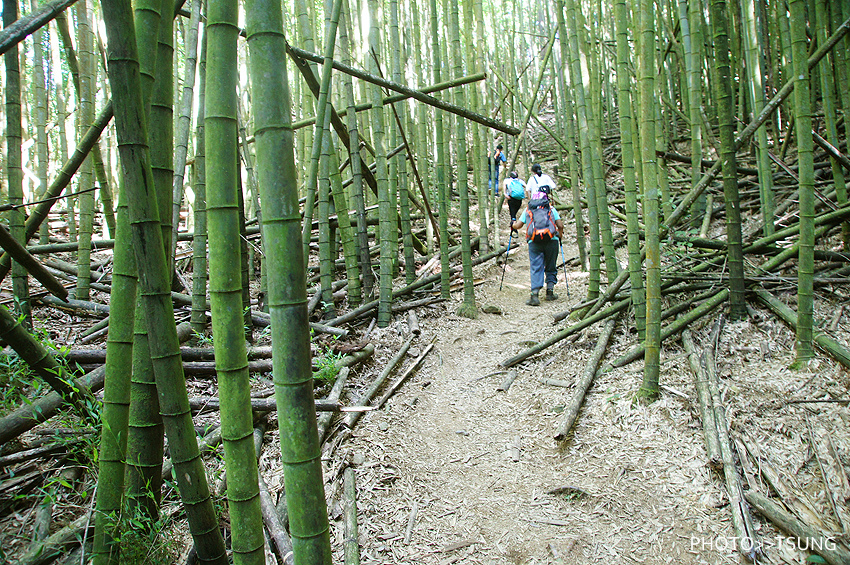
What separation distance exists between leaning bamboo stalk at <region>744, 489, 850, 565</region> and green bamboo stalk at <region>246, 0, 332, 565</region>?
6.33 feet

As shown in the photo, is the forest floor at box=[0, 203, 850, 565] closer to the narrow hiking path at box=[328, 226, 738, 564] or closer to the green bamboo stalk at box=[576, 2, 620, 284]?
the narrow hiking path at box=[328, 226, 738, 564]

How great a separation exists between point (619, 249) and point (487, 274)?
2.00 meters

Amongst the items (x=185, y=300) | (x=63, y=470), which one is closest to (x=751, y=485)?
(x=63, y=470)

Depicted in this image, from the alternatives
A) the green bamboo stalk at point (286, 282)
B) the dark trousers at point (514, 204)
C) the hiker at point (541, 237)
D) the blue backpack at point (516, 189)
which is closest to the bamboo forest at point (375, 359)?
the green bamboo stalk at point (286, 282)

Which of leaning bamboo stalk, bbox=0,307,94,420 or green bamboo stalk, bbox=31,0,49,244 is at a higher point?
green bamboo stalk, bbox=31,0,49,244

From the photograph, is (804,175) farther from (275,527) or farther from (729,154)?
(275,527)

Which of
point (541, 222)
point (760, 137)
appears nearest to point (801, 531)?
→ point (760, 137)

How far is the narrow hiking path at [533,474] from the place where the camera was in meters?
2.10

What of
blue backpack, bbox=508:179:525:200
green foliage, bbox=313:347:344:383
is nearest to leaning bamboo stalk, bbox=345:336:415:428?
green foliage, bbox=313:347:344:383

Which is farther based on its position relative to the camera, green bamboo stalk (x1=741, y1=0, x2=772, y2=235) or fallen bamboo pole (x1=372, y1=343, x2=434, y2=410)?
green bamboo stalk (x1=741, y1=0, x2=772, y2=235)

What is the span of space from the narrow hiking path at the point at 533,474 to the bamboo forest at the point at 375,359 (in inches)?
0.6

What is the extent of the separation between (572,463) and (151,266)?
2.35 metres

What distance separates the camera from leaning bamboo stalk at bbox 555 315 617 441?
2762mm

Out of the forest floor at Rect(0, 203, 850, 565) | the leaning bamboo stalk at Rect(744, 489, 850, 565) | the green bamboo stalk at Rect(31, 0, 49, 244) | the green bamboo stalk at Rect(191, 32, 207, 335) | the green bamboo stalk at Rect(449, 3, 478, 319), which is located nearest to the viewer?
the leaning bamboo stalk at Rect(744, 489, 850, 565)
